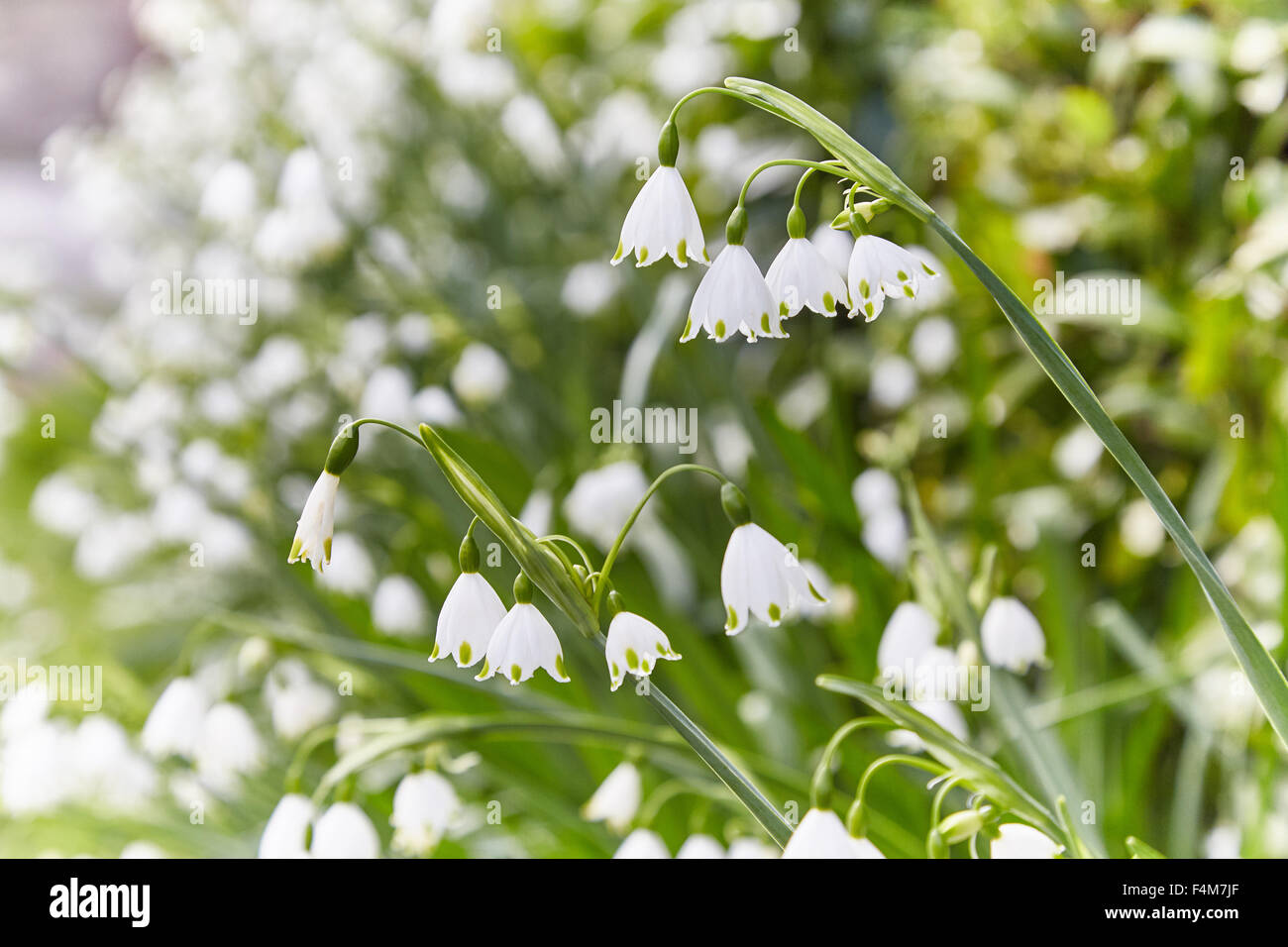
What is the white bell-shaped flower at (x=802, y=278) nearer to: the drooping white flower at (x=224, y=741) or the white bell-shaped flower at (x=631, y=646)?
the white bell-shaped flower at (x=631, y=646)

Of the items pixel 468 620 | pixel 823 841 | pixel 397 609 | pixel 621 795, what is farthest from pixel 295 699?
pixel 823 841

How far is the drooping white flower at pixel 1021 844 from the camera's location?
0.54 metres

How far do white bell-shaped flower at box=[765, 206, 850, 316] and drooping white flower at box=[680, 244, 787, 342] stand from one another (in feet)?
0.05

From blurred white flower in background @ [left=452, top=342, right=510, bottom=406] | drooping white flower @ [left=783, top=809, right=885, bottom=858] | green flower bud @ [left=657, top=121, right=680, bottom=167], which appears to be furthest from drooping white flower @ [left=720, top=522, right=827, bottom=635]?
blurred white flower in background @ [left=452, top=342, right=510, bottom=406]

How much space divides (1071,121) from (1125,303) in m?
0.35

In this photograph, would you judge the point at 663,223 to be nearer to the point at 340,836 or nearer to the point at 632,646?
the point at 632,646

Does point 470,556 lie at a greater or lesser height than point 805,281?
lesser

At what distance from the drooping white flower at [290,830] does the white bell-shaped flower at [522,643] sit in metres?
0.22

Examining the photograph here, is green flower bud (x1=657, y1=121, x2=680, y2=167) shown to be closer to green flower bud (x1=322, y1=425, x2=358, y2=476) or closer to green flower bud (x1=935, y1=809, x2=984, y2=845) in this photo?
green flower bud (x1=322, y1=425, x2=358, y2=476)

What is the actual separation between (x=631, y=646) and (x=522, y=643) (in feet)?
0.20

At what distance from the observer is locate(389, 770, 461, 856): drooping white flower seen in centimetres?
69

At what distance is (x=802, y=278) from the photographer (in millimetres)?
515

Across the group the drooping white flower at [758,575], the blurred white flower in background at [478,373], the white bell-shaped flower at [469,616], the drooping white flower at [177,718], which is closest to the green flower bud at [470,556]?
the white bell-shaped flower at [469,616]
